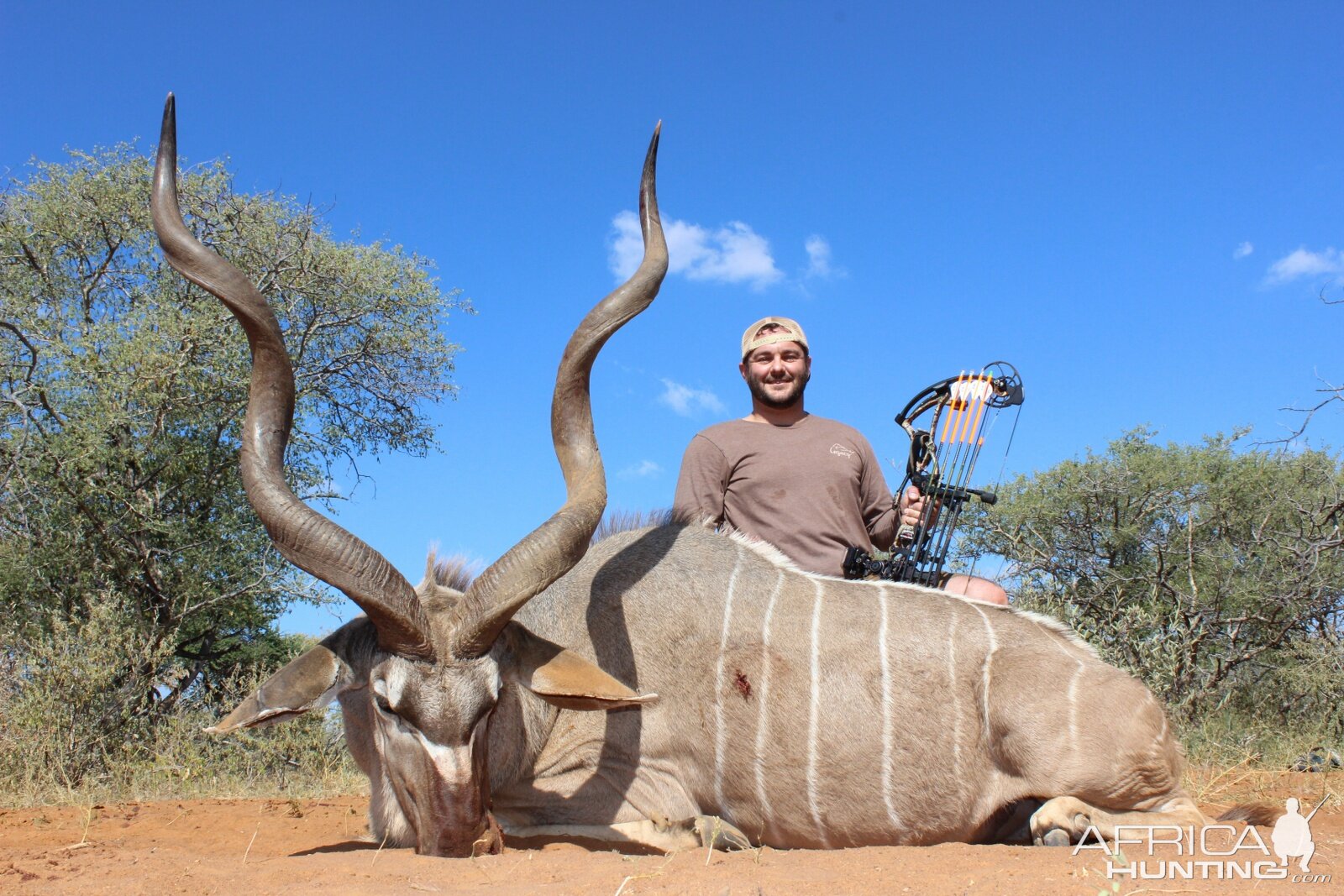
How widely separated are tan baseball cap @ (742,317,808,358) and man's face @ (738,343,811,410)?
→ 20mm

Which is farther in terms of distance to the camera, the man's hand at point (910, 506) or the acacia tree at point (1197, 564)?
the acacia tree at point (1197, 564)

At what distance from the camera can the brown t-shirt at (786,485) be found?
4320mm

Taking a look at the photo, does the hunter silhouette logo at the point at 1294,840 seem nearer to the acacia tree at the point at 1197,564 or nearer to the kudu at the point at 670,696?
the kudu at the point at 670,696

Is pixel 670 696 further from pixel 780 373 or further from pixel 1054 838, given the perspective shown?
pixel 780 373

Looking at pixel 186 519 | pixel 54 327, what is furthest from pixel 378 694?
pixel 54 327

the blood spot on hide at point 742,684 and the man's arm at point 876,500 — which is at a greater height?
the man's arm at point 876,500

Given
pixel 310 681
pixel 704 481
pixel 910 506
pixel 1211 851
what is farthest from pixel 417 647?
pixel 910 506

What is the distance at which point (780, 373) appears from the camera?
467cm

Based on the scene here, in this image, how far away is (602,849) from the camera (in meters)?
3.30

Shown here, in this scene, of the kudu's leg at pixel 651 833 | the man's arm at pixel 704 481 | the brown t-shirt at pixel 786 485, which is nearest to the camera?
the kudu's leg at pixel 651 833

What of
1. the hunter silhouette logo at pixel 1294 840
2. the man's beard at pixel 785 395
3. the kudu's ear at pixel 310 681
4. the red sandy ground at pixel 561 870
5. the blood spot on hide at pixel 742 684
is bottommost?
the red sandy ground at pixel 561 870

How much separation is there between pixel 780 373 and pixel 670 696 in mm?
1739

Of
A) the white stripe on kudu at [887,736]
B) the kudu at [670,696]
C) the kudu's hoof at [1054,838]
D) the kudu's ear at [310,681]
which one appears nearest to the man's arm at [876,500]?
the kudu at [670,696]

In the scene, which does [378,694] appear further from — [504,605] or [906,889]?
[906,889]
